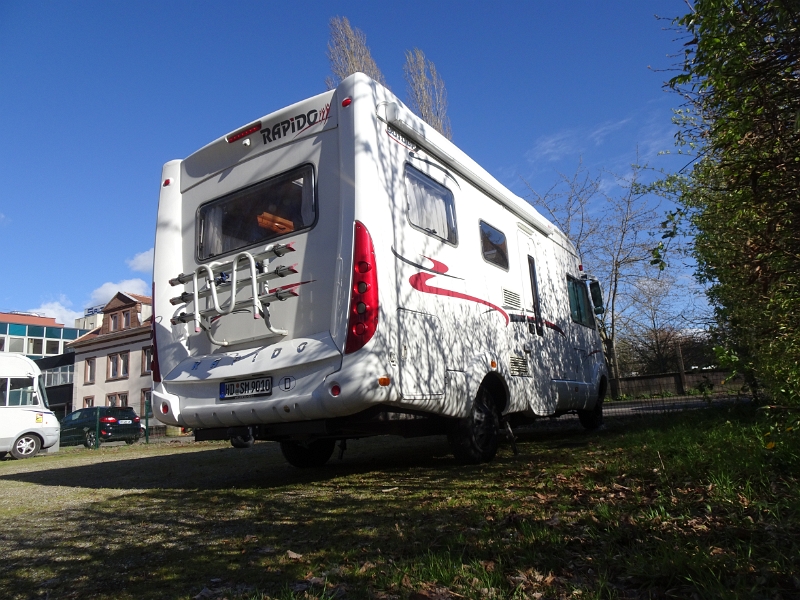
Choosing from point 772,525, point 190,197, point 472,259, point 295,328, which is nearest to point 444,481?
point 295,328

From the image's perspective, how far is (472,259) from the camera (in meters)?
6.09

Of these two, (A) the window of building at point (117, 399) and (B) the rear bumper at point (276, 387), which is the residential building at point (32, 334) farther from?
(B) the rear bumper at point (276, 387)

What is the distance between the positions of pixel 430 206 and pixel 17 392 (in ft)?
50.5

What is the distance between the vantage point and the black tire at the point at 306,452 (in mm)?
7038

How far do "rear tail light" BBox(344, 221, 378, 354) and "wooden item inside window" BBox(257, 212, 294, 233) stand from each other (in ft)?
2.68

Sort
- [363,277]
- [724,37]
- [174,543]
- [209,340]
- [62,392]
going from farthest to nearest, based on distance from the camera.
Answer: [62,392] < [209,340] < [363,277] < [174,543] < [724,37]

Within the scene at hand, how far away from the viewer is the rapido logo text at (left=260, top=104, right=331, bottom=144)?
5238 millimetres

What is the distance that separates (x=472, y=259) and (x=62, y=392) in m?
46.6

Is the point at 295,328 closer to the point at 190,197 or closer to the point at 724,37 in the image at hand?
the point at 190,197

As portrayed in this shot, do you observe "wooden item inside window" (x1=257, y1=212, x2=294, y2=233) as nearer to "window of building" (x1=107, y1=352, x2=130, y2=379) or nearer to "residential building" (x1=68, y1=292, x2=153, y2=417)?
"residential building" (x1=68, y1=292, x2=153, y2=417)

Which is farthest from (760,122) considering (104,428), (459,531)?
(104,428)

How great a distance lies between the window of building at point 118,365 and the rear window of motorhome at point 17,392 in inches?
871

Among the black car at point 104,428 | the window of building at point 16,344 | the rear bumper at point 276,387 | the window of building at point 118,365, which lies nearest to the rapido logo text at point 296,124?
the rear bumper at point 276,387

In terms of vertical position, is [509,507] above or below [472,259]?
below
